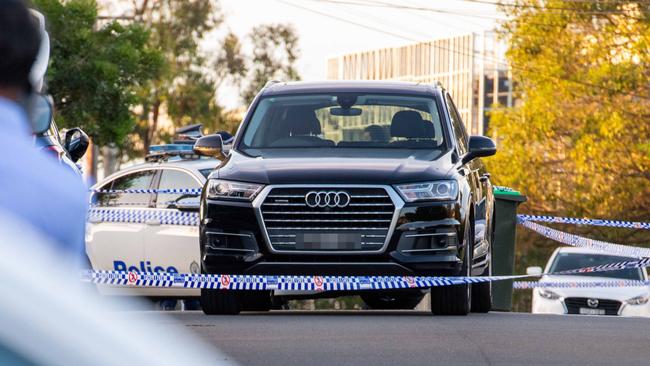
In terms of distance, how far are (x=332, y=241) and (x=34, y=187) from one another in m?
9.02

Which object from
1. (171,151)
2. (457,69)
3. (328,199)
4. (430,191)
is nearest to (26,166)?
(328,199)

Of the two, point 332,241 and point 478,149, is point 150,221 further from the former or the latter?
point 332,241

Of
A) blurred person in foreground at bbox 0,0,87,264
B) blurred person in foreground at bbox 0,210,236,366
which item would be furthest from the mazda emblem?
blurred person in foreground at bbox 0,210,236,366

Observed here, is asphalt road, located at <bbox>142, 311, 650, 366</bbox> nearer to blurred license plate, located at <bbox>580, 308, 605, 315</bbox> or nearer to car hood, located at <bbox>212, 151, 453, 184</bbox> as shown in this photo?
car hood, located at <bbox>212, 151, 453, 184</bbox>

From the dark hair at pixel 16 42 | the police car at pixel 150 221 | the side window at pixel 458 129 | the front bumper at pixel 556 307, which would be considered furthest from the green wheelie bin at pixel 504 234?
the dark hair at pixel 16 42

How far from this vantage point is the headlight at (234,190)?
10.8 m

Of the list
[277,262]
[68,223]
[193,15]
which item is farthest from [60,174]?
[193,15]

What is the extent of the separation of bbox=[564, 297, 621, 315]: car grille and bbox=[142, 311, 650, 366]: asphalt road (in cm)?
1049

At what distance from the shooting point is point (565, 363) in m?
8.24

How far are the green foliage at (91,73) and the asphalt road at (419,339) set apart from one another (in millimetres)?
23100

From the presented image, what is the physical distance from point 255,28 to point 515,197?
4738 centimetres

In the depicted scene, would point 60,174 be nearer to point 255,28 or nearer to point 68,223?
point 68,223

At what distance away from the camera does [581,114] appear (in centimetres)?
4041

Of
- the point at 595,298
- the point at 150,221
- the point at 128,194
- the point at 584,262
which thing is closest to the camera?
the point at 150,221
